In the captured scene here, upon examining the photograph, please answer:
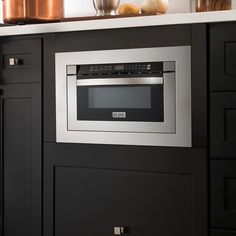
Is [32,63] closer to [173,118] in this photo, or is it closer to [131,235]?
[173,118]

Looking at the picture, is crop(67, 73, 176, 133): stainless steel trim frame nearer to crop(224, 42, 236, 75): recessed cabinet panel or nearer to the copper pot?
crop(224, 42, 236, 75): recessed cabinet panel

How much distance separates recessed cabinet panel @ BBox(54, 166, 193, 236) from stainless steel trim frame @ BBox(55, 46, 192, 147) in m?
0.13

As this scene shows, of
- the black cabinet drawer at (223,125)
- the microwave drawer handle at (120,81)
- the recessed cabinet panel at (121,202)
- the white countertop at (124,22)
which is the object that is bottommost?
the recessed cabinet panel at (121,202)

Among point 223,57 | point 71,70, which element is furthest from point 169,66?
point 71,70

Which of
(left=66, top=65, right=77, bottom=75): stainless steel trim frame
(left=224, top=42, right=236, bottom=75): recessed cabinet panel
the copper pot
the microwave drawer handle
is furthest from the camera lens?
the copper pot

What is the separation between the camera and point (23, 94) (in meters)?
2.28

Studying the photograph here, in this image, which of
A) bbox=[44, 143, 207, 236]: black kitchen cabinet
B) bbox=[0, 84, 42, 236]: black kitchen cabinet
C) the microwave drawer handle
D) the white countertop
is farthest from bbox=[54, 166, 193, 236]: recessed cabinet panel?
the white countertop

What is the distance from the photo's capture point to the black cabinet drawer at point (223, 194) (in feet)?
6.37

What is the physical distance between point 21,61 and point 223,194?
3.34 feet

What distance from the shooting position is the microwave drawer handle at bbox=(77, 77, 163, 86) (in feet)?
6.72

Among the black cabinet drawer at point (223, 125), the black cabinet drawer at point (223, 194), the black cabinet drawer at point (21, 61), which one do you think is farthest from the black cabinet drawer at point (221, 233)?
the black cabinet drawer at point (21, 61)

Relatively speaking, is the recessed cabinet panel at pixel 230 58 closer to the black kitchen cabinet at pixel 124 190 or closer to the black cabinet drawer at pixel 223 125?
the black cabinet drawer at pixel 223 125

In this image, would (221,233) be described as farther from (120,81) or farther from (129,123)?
(120,81)

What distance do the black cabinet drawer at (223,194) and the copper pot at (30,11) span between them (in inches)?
39.1
